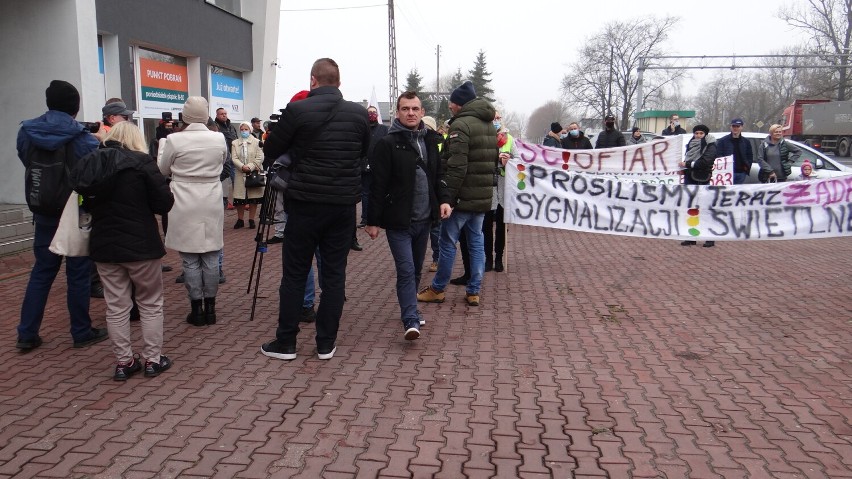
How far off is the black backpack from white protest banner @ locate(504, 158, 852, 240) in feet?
15.7

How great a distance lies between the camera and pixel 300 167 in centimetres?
495

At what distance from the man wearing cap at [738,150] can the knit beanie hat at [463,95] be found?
19.0 feet

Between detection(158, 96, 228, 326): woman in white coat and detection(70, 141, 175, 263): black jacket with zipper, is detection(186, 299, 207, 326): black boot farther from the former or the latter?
detection(70, 141, 175, 263): black jacket with zipper

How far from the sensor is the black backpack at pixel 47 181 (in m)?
5.21

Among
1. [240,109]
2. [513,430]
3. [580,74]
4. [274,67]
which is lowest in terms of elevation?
[513,430]

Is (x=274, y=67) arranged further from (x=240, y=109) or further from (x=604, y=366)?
(x=604, y=366)

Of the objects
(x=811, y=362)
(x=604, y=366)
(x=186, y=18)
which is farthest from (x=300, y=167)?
(x=186, y=18)

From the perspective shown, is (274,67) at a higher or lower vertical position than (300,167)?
higher

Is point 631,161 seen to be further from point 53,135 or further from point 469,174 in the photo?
point 53,135

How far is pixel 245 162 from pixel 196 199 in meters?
5.77

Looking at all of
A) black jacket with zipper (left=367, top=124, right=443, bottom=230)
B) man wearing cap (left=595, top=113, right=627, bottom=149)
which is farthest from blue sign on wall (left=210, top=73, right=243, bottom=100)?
black jacket with zipper (left=367, top=124, right=443, bottom=230)

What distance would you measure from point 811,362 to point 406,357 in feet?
9.94

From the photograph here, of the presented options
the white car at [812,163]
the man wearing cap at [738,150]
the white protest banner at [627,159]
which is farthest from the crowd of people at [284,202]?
the white car at [812,163]

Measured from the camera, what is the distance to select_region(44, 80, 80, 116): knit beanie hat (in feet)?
17.1
